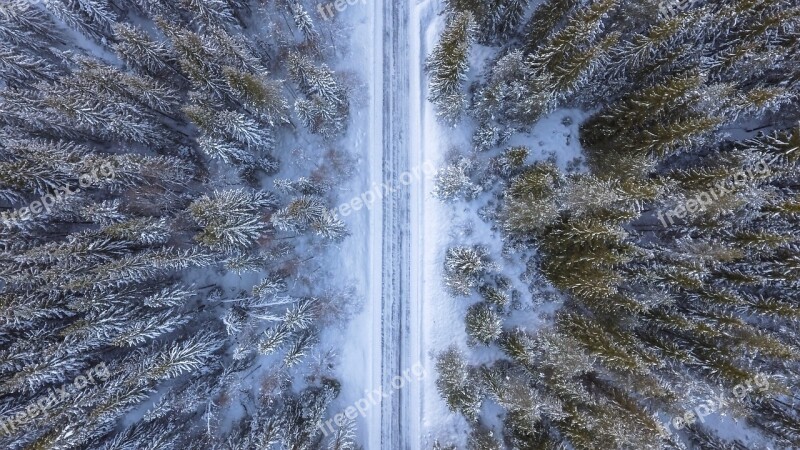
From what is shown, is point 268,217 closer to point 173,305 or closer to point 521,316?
point 173,305

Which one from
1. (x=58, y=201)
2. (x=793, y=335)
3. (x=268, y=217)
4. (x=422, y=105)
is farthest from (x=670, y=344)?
(x=58, y=201)

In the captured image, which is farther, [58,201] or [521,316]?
[521,316]

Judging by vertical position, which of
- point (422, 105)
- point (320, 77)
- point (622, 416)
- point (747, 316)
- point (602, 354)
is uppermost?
point (422, 105)

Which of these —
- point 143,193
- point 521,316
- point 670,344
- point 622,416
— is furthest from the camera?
point 521,316

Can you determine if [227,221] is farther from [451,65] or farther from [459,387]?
[459,387]

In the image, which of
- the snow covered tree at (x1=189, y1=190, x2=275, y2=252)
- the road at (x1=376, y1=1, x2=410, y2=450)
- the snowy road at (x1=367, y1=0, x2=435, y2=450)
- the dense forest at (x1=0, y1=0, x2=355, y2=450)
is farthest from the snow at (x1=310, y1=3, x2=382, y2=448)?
the snow covered tree at (x1=189, y1=190, x2=275, y2=252)

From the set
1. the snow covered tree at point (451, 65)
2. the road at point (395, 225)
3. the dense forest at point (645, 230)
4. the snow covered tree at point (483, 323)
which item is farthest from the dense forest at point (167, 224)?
the dense forest at point (645, 230)

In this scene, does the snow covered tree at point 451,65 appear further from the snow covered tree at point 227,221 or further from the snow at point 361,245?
the snow covered tree at point 227,221
